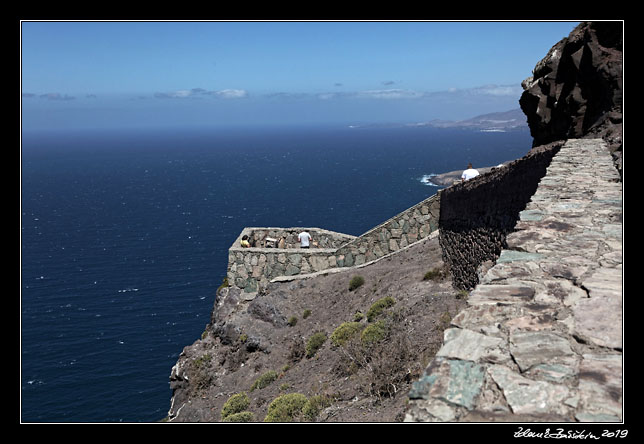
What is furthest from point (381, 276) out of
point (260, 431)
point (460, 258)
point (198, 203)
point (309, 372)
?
point (198, 203)

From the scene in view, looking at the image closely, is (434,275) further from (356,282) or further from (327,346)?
(356,282)

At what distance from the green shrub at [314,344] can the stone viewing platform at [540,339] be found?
29.8ft

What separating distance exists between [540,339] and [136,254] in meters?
71.4

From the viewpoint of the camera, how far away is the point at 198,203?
105m

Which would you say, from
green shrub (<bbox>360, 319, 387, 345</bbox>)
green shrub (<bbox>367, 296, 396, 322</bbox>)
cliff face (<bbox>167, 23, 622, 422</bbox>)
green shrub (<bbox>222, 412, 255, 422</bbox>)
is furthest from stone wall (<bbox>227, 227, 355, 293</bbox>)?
green shrub (<bbox>222, 412, 255, 422</bbox>)

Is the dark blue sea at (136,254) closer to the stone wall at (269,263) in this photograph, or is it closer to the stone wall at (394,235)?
the stone wall at (269,263)

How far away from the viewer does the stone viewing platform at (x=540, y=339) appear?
11.8 ft

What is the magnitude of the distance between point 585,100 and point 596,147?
3093 mm

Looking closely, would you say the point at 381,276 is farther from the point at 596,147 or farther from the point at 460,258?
the point at 596,147

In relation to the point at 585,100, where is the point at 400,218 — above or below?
below

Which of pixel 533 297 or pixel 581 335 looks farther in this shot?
pixel 533 297

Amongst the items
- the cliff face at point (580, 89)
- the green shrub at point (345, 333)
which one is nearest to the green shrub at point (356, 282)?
the green shrub at point (345, 333)

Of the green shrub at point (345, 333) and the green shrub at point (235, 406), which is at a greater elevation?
the green shrub at point (345, 333)

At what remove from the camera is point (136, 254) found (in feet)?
235
